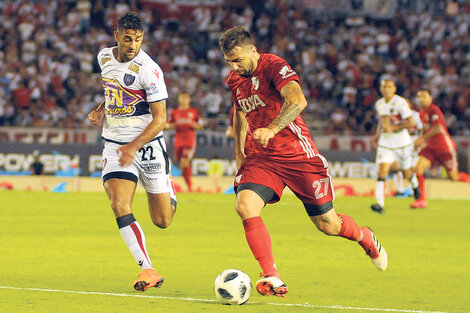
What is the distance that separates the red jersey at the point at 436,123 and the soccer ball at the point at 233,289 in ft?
34.7

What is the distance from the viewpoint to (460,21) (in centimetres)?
3062

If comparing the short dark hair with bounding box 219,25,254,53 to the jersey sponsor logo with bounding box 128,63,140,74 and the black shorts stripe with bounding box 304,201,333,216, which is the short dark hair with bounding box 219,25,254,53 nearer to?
the jersey sponsor logo with bounding box 128,63,140,74

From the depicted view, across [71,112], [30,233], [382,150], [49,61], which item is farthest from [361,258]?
[49,61]

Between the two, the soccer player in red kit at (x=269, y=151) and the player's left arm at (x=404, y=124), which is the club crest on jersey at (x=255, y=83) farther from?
the player's left arm at (x=404, y=124)

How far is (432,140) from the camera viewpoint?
16.9 m

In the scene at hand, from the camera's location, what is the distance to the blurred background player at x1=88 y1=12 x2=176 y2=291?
7352 millimetres

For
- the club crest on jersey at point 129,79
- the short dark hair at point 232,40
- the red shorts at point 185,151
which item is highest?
the short dark hair at point 232,40

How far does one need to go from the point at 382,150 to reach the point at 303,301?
902 cm

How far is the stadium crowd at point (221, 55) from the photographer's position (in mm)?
26203

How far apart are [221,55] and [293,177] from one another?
21725 millimetres

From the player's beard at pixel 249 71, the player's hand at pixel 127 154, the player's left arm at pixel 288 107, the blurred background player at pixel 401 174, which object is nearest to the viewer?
the player's left arm at pixel 288 107

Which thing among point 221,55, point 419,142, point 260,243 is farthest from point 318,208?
point 221,55

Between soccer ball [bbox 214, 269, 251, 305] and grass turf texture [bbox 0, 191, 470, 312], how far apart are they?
86mm

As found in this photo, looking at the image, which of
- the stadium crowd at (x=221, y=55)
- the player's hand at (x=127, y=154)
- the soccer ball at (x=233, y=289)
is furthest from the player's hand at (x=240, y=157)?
the stadium crowd at (x=221, y=55)
